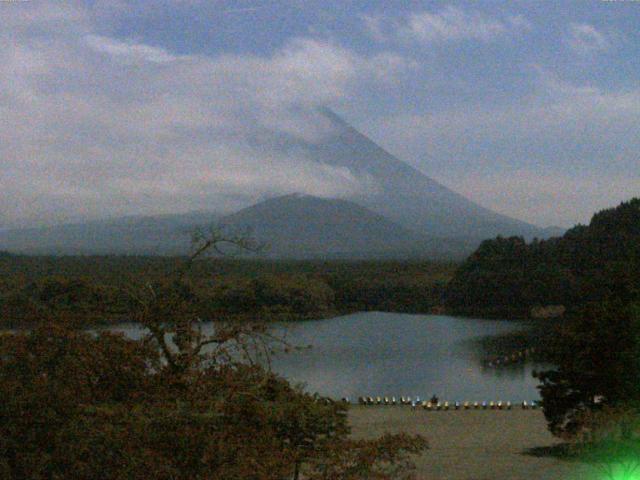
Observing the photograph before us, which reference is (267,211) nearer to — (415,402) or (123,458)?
(415,402)

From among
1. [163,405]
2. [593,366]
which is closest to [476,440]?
[593,366]

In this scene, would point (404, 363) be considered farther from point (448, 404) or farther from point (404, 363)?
point (448, 404)

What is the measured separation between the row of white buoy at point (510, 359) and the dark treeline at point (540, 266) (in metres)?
12.0

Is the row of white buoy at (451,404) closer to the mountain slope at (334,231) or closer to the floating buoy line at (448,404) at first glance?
the floating buoy line at (448,404)

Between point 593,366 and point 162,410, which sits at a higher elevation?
point 162,410

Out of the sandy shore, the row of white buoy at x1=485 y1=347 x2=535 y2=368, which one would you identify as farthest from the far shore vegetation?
the row of white buoy at x1=485 y1=347 x2=535 y2=368

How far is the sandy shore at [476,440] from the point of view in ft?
32.3

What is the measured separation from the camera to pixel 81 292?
25.9ft

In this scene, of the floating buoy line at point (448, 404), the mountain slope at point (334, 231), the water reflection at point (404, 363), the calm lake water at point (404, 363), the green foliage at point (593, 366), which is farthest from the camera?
the mountain slope at point (334, 231)

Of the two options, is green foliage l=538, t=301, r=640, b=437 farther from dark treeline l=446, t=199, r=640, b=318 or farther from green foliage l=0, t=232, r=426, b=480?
dark treeline l=446, t=199, r=640, b=318

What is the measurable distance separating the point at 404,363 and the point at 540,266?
18255mm

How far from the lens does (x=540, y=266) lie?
45375mm

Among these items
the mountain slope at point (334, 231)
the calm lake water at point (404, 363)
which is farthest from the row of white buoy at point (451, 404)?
the mountain slope at point (334, 231)

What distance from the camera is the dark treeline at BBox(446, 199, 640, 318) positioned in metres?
44.2
